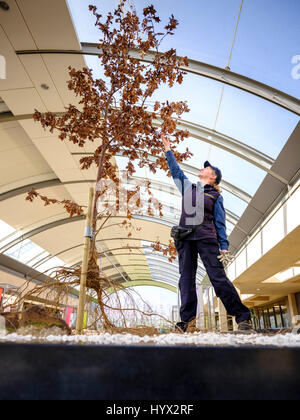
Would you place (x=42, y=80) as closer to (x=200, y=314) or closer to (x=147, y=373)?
(x=200, y=314)

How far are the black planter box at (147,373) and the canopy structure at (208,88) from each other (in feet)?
7.26

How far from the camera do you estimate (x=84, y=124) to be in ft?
8.52

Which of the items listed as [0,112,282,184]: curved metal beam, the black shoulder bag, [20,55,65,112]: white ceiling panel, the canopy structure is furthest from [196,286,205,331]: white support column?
[20,55,65,112]: white ceiling panel

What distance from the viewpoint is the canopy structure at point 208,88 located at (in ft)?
16.2

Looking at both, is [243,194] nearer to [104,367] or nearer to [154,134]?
[154,134]

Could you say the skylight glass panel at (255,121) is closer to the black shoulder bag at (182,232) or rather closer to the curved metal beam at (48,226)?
the black shoulder bag at (182,232)

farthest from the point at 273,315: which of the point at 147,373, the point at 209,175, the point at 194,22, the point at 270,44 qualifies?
the point at 147,373

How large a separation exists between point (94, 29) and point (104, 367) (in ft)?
20.8

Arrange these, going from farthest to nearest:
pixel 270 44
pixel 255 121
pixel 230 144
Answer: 1. pixel 230 144
2. pixel 255 121
3. pixel 270 44

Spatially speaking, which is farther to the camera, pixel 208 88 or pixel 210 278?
pixel 208 88

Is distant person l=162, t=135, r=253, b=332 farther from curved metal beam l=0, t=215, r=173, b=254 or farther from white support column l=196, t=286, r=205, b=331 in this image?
curved metal beam l=0, t=215, r=173, b=254

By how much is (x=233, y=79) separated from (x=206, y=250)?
4.74 m

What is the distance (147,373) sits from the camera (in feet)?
2.45

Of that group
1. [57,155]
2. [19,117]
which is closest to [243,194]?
[57,155]
